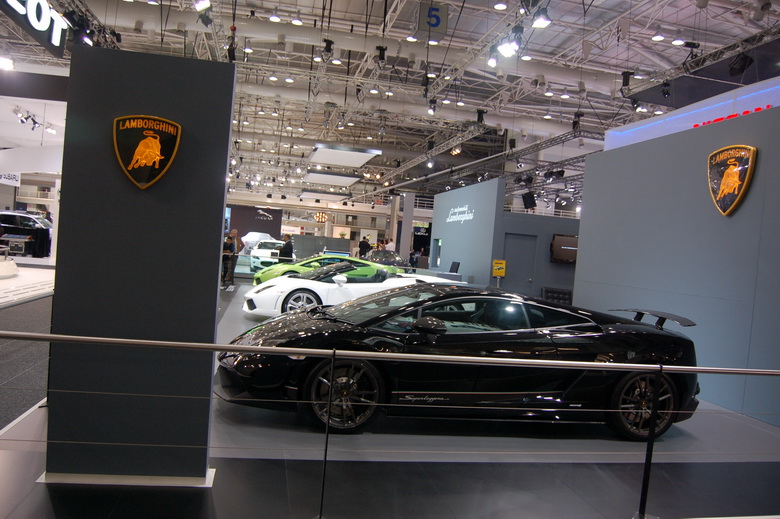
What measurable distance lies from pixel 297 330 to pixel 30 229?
17.5 m

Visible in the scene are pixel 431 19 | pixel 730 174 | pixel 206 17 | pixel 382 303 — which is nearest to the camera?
pixel 382 303

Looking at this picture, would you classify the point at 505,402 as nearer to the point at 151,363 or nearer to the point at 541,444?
the point at 541,444

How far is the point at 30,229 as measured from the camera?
1667 centimetres

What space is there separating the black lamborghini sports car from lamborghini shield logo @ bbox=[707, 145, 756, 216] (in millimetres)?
2225

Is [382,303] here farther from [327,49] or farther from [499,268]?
[499,268]

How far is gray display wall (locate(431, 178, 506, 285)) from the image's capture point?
1445 cm

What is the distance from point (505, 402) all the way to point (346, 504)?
152 cm

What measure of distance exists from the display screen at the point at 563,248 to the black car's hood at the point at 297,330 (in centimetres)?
1258

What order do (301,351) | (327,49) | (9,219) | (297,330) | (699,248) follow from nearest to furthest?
1. (301,351)
2. (297,330)
3. (699,248)
4. (327,49)
5. (9,219)

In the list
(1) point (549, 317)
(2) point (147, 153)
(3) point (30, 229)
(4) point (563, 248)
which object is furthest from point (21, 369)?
(3) point (30, 229)

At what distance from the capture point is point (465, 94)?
17.0 metres

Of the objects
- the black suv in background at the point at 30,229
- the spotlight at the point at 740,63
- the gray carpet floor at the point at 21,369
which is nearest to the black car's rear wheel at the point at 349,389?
the gray carpet floor at the point at 21,369

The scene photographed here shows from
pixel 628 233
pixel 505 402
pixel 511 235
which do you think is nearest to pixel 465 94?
pixel 511 235

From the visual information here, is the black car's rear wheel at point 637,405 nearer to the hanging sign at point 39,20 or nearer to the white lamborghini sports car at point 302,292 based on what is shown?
the white lamborghini sports car at point 302,292
